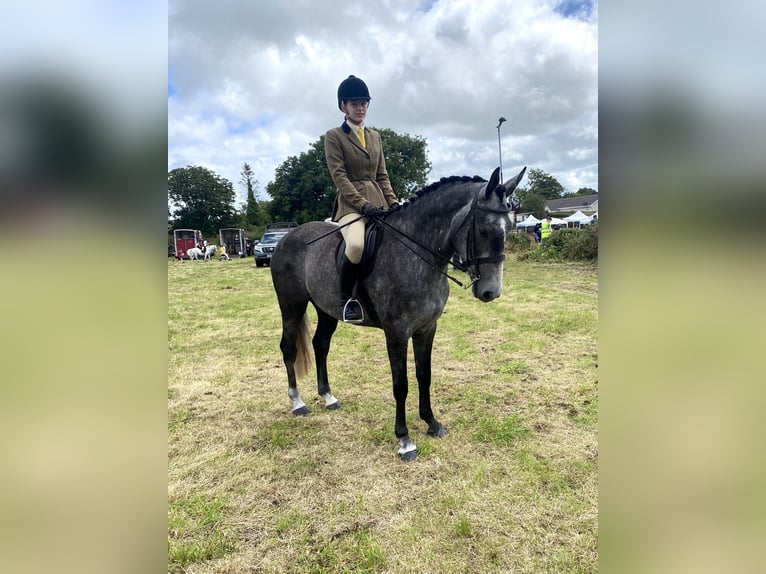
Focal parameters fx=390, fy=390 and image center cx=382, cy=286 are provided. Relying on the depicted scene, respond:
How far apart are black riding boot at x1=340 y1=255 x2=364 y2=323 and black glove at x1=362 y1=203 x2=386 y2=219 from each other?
1.48ft

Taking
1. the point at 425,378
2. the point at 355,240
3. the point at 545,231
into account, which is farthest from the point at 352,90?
the point at 545,231

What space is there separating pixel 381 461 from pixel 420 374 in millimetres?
902

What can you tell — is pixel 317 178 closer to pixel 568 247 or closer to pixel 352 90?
pixel 568 247

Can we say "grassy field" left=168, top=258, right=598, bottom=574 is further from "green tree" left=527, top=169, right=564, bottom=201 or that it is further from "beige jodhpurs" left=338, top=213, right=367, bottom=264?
"green tree" left=527, top=169, right=564, bottom=201

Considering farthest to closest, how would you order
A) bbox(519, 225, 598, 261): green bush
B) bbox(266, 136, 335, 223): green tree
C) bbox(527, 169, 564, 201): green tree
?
bbox(527, 169, 564, 201): green tree, bbox(266, 136, 335, 223): green tree, bbox(519, 225, 598, 261): green bush

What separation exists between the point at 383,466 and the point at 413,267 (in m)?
1.75

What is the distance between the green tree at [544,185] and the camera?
7356 centimetres

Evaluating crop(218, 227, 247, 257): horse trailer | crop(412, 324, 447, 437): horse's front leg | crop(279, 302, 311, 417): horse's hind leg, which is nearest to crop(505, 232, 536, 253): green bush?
crop(279, 302, 311, 417): horse's hind leg

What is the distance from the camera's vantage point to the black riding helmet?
12.2 ft
